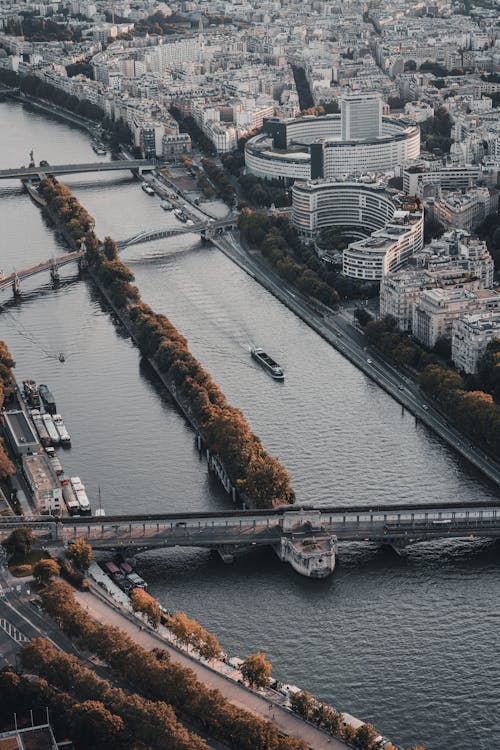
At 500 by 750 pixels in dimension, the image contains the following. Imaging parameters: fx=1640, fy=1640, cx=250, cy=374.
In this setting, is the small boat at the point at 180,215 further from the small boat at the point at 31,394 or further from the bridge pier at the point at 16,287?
the small boat at the point at 31,394

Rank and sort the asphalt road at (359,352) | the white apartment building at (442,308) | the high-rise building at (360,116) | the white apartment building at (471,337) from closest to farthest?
the asphalt road at (359,352), the white apartment building at (471,337), the white apartment building at (442,308), the high-rise building at (360,116)

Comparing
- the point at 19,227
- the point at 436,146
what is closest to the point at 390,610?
the point at 19,227

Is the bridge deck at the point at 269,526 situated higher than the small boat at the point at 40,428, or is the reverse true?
the bridge deck at the point at 269,526

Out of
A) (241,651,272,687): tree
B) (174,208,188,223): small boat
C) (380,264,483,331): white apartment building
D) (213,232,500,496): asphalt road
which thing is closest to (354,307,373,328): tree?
(213,232,500,496): asphalt road

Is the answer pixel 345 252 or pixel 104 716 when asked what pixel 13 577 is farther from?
pixel 345 252

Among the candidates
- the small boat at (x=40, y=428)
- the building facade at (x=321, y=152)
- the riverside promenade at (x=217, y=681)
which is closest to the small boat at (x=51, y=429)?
the small boat at (x=40, y=428)
